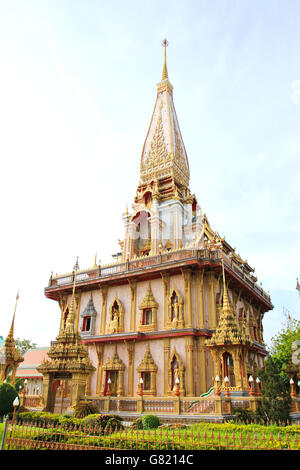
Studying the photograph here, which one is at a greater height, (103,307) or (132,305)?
(103,307)

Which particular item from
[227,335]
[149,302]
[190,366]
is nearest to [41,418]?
[227,335]

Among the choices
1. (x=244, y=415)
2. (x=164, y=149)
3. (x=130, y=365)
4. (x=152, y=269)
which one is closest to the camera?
(x=244, y=415)

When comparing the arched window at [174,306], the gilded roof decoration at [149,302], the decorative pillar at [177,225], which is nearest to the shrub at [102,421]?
the arched window at [174,306]

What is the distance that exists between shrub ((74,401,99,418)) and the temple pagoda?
1192 millimetres

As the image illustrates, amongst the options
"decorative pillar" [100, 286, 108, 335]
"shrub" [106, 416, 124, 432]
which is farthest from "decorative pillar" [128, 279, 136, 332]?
"shrub" [106, 416, 124, 432]

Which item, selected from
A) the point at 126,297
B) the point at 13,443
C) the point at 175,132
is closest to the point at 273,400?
the point at 13,443

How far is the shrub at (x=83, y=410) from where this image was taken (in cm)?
1417

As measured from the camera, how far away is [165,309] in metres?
22.1

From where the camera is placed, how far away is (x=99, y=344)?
77.4 ft

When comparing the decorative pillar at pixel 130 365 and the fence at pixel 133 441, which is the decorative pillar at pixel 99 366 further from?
the fence at pixel 133 441

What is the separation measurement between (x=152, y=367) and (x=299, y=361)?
832cm

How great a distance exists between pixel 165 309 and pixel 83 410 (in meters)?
8.79

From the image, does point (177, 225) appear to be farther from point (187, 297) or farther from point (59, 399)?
point (59, 399)

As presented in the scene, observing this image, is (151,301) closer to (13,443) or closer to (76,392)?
(76,392)
